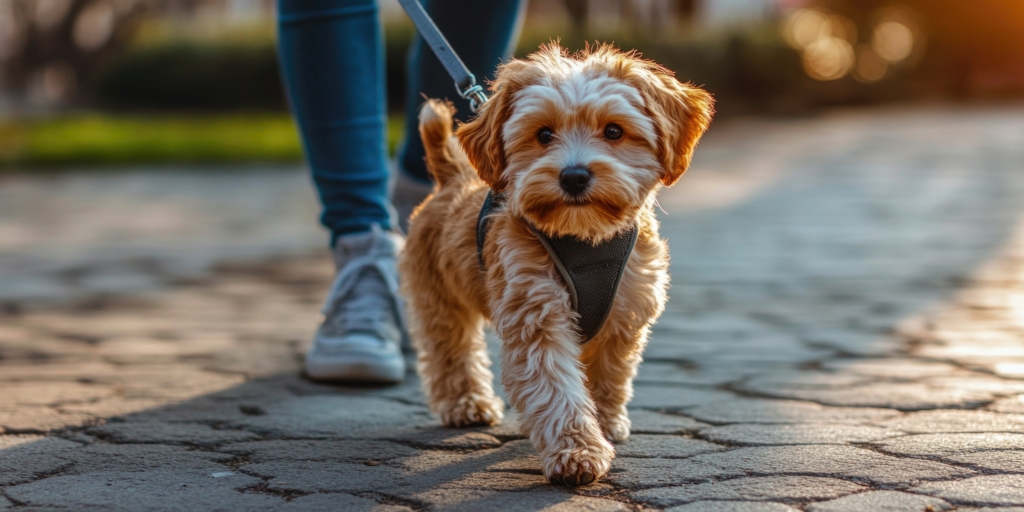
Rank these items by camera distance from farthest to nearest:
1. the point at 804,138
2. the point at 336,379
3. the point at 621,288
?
the point at 804,138 < the point at 336,379 < the point at 621,288

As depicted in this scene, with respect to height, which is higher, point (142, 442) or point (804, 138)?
point (804, 138)

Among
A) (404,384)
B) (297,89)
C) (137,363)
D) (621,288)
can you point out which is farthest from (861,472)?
(137,363)

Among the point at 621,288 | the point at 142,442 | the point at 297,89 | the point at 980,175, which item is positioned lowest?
the point at 142,442

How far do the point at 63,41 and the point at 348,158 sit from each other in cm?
2225

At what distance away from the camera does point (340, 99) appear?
3926 millimetres

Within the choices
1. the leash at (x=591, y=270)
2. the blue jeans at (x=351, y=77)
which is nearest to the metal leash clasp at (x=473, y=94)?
the leash at (x=591, y=270)

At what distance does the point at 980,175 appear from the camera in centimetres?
1083

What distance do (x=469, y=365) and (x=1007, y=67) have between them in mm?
22908

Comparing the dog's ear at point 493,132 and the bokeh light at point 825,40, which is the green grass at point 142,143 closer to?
the bokeh light at point 825,40

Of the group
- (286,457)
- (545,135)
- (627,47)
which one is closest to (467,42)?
(545,135)

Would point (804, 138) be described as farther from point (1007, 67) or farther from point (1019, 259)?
point (1007, 67)

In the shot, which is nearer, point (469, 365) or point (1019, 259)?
point (469, 365)

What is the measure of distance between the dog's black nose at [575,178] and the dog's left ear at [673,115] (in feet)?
0.88

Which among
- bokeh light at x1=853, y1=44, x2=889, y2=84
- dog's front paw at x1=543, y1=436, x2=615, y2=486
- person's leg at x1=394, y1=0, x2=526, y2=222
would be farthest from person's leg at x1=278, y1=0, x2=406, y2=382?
bokeh light at x1=853, y1=44, x2=889, y2=84
